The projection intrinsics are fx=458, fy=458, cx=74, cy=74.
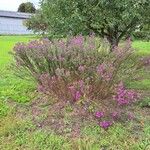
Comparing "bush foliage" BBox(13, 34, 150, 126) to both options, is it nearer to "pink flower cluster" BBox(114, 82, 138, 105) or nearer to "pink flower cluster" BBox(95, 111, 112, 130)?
"pink flower cluster" BBox(114, 82, 138, 105)

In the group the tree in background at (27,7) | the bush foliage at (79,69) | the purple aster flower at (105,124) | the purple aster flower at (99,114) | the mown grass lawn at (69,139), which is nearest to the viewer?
the mown grass lawn at (69,139)

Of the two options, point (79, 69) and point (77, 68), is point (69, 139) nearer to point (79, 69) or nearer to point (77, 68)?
point (79, 69)

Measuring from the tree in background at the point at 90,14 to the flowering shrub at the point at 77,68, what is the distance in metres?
4.84

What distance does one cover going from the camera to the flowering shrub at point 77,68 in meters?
7.20

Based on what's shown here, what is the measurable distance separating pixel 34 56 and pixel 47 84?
0.86m

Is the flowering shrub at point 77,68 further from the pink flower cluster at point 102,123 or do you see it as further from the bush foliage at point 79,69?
the pink flower cluster at point 102,123

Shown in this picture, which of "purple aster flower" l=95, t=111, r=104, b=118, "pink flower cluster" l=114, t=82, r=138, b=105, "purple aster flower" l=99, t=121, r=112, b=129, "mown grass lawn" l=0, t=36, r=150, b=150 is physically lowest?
"mown grass lawn" l=0, t=36, r=150, b=150

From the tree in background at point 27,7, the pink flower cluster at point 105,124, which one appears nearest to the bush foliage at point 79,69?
the pink flower cluster at point 105,124

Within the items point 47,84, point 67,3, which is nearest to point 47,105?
point 47,84

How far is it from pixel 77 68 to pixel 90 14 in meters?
6.87

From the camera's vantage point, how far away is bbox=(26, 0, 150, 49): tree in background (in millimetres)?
13648

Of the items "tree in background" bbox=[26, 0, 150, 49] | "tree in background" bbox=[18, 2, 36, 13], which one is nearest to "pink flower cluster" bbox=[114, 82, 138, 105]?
"tree in background" bbox=[26, 0, 150, 49]

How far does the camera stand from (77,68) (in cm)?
776

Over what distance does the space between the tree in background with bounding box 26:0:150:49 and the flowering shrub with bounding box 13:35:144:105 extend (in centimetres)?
484
